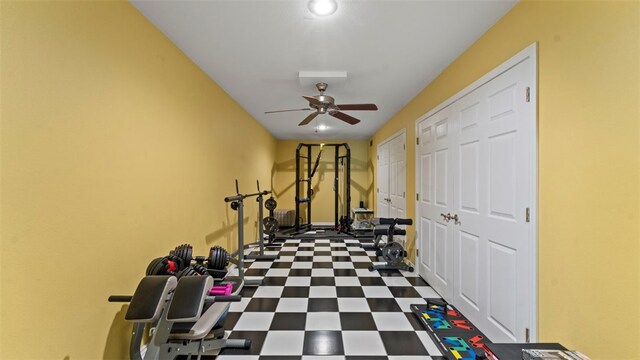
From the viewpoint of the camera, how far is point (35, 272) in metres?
1.14

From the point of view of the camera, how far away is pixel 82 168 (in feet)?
4.51

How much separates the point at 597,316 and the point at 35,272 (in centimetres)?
266

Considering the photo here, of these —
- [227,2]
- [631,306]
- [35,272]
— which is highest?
[227,2]

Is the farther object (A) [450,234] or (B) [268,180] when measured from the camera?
(B) [268,180]

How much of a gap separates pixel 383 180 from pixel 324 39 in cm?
391

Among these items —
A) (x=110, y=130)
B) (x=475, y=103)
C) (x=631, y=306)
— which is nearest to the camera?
(x=631, y=306)

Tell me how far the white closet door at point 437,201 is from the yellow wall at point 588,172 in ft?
3.57

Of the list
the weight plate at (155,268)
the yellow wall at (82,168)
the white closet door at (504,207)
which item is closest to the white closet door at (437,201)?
the white closet door at (504,207)

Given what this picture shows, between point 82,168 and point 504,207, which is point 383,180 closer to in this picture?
point 504,207

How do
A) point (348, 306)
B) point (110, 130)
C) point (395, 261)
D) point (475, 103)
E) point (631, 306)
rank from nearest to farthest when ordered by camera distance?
point (631, 306) < point (110, 130) < point (475, 103) < point (348, 306) < point (395, 261)

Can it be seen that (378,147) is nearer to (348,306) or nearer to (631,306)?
(348,306)

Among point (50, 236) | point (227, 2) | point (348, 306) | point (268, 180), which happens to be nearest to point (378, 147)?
point (268, 180)

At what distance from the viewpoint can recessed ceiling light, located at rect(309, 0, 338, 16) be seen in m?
1.66

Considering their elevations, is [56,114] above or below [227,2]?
below
